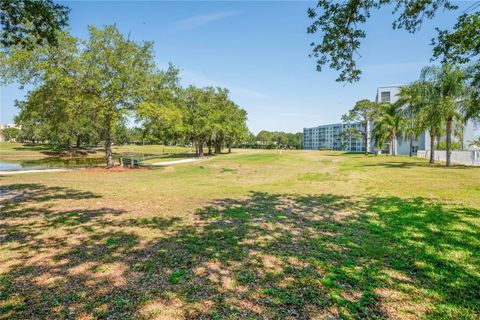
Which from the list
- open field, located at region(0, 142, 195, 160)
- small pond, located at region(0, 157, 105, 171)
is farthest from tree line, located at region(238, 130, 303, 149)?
small pond, located at region(0, 157, 105, 171)

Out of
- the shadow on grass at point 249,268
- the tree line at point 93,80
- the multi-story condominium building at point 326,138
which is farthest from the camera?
the multi-story condominium building at point 326,138

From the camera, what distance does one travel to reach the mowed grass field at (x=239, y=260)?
3414 millimetres

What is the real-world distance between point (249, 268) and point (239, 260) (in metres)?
0.35

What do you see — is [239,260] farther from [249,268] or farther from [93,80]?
[93,80]

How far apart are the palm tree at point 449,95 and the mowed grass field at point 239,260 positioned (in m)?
17.3

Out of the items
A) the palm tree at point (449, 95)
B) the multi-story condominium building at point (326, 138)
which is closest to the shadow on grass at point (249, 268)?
the palm tree at point (449, 95)

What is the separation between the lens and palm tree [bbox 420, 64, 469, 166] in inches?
880

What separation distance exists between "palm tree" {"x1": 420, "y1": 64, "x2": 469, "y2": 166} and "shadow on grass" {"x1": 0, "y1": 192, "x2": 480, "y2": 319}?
1989 centimetres

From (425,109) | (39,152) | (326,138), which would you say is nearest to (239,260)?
(425,109)

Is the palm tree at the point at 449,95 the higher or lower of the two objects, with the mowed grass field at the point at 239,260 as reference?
higher

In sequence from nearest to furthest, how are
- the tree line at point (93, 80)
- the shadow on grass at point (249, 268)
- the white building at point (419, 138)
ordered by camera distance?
the shadow on grass at point (249, 268) → the tree line at point (93, 80) → the white building at point (419, 138)

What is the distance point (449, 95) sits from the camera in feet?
76.5

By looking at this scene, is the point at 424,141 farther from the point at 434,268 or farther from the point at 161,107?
the point at 434,268

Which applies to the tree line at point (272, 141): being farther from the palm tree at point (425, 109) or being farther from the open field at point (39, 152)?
the palm tree at point (425, 109)
